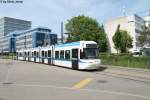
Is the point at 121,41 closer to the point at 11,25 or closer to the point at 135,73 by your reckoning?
the point at 135,73

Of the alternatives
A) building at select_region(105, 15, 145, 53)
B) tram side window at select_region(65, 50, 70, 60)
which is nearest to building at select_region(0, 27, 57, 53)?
building at select_region(105, 15, 145, 53)

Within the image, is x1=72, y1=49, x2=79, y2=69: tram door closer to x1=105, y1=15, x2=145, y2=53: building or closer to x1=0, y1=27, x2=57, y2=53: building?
x1=105, y1=15, x2=145, y2=53: building

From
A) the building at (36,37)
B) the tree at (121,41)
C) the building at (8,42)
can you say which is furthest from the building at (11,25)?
the tree at (121,41)

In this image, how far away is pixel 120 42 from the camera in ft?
279

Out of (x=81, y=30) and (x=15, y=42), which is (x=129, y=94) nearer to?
(x=81, y=30)

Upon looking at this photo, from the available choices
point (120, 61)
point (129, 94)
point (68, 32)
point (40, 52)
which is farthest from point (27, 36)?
point (129, 94)

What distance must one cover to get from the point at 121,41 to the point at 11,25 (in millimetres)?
91422

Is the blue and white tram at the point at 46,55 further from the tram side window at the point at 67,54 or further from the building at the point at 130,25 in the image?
the building at the point at 130,25

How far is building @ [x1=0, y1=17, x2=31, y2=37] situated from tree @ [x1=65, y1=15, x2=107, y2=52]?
7358 centimetres

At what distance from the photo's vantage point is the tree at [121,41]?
275 feet

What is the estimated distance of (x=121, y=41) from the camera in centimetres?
8581

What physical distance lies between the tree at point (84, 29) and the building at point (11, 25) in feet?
241

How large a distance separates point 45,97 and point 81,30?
6657 centimetres

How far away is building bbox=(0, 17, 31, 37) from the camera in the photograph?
480 feet
